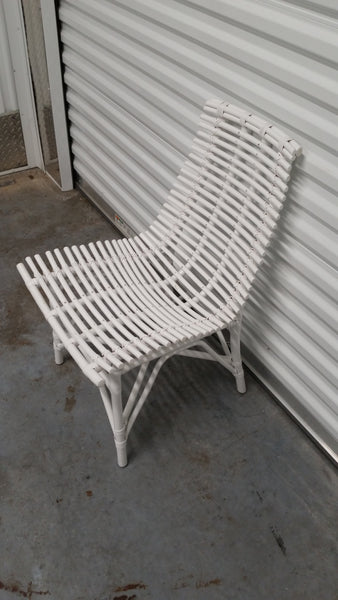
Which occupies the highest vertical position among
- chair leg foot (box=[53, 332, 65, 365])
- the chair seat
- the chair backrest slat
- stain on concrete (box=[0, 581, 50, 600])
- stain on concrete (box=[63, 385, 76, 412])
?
the chair backrest slat

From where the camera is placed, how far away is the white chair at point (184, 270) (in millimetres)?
1839

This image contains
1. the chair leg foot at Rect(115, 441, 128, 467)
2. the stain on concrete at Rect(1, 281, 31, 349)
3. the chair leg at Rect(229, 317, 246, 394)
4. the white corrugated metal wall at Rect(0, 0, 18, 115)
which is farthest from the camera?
the white corrugated metal wall at Rect(0, 0, 18, 115)

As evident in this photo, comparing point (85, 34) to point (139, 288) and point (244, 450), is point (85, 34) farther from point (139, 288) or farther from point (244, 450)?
point (244, 450)

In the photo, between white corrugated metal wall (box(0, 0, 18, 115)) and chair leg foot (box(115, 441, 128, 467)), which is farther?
white corrugated metal wall (box(0, 0, 18, 115))

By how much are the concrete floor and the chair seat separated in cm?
45

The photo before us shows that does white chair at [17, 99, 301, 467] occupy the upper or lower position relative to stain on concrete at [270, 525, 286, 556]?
upper

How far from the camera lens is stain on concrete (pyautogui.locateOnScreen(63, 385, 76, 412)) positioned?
2.33 meters

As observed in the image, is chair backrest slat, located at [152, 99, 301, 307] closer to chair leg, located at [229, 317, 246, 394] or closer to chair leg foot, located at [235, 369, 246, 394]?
chair leg, located at [229, 317, 246, 394]

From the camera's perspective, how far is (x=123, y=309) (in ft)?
6.66

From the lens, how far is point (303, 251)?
194 cm

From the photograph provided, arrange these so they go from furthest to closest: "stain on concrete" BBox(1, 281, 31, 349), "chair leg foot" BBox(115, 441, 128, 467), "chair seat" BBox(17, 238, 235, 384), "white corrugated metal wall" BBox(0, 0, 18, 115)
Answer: "white corrugated metal wall" BBox(0, 0, 18, 115) < "stain on concrete" BBox(1, 281, 31, 349) < "chair leg foot" BBox(115, 441, 128, 467) < "chair seat" BBox(17, 238, 235, 384)

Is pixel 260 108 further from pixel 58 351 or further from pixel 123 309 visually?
pixel 58 351

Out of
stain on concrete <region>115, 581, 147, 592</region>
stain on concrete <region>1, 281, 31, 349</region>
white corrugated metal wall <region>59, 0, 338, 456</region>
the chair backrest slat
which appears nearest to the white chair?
the chair backrest slat

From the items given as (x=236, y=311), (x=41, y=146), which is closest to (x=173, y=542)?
(x=236, y=311)
